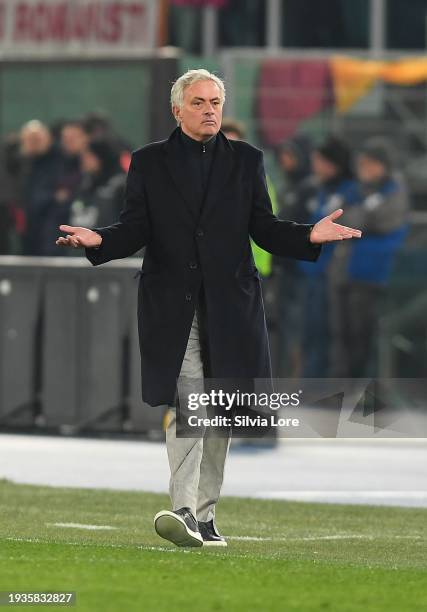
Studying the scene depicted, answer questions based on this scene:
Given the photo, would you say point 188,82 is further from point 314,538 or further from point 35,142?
point 35,142

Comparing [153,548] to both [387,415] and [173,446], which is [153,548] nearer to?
[173,446]

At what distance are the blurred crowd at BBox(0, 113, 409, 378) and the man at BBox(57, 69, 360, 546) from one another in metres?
A: 8.15

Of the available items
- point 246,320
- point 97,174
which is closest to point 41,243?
point 97,174

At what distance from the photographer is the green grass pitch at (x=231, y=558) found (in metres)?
7.25

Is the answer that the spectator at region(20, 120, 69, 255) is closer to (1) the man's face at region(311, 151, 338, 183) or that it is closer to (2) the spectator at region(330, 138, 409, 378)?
(1) the man's face at region(311, 151, 338, 183)

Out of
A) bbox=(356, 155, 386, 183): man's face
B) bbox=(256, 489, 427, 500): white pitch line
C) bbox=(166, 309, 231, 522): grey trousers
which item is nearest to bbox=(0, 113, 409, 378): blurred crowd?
bbox=(356, 155, 386, 183): man's face

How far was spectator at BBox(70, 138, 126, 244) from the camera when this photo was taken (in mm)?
17703

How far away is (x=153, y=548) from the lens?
888cm

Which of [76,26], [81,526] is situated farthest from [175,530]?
[76,26]

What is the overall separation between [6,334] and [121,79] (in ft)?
7.87

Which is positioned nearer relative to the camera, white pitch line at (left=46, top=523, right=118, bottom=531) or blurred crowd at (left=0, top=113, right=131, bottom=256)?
white pitch line at (left=46, top=523, right=118, bottom=531)

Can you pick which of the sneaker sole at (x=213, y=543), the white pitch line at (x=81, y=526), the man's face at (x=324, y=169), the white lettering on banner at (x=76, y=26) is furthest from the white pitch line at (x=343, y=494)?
the white lettering on banner at (x=76, y=26)

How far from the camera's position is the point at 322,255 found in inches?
692

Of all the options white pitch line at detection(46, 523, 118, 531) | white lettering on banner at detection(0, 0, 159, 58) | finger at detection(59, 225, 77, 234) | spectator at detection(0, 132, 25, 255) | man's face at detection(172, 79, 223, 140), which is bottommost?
white pitch line at detection(46, 523, 118, 531)
